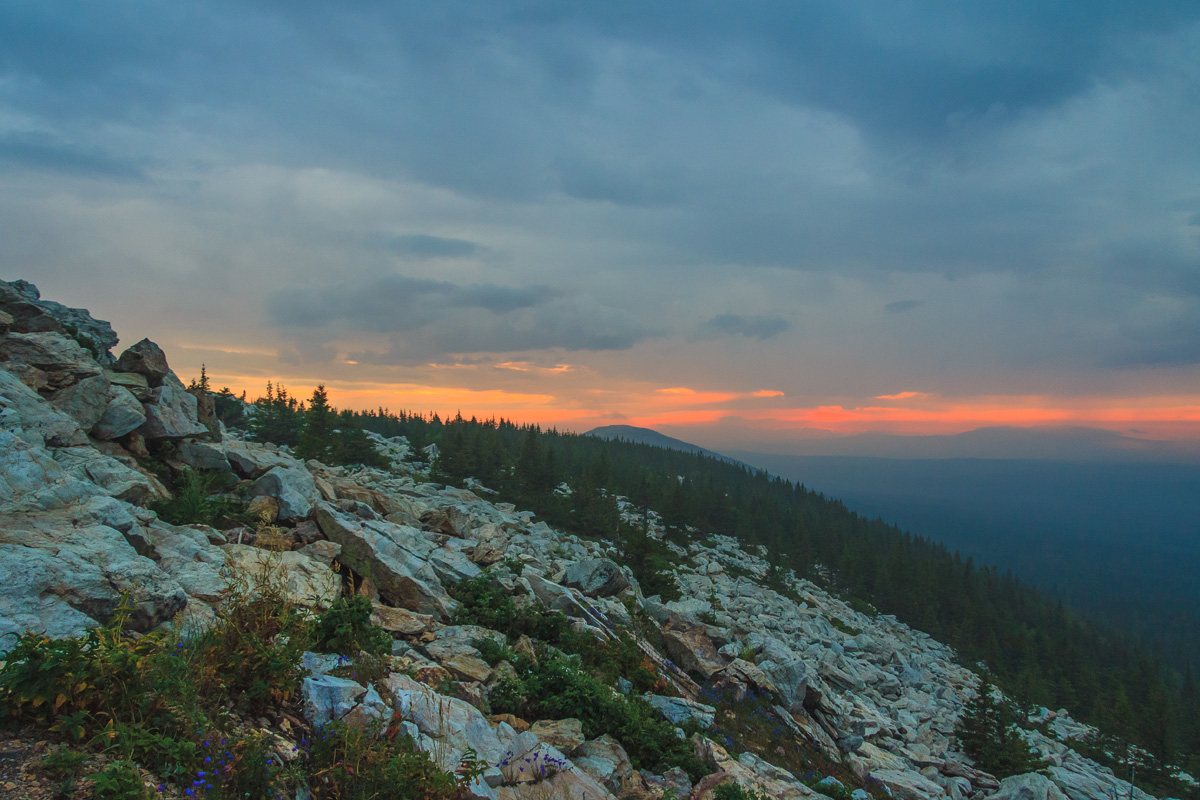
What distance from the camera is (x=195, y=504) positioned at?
1230 centimetres

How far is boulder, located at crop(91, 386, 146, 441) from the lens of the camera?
13.6 meters

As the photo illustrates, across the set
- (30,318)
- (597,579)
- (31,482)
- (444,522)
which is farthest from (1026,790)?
(30,318)

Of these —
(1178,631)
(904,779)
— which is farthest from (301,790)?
(1178,631)

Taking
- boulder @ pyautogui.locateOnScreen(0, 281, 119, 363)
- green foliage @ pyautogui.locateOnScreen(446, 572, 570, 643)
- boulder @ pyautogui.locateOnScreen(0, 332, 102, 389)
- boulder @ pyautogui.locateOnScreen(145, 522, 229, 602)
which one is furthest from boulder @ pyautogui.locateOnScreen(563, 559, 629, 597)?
boulder @ pyautogui.locateOnScreen(0, 281, 119, 363)

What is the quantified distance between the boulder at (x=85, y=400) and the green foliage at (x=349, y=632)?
33.7 feet

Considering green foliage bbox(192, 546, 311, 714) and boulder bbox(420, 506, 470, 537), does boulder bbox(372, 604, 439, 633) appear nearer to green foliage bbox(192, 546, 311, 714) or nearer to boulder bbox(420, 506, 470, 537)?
green foliage bbox(192, 546, 311, 714)

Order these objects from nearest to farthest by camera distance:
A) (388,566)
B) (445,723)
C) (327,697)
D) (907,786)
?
(327,697), (445,723), (388,566), (907,786)

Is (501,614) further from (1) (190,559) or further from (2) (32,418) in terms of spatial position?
(2) (32,418)

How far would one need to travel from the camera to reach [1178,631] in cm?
15788

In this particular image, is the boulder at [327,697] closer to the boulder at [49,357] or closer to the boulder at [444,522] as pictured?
the boulder at [49,357]

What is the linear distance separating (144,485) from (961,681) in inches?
2183

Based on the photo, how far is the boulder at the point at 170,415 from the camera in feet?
48.7

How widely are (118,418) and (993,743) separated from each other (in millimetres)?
31966

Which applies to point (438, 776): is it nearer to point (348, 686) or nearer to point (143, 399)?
point (348, 686)
